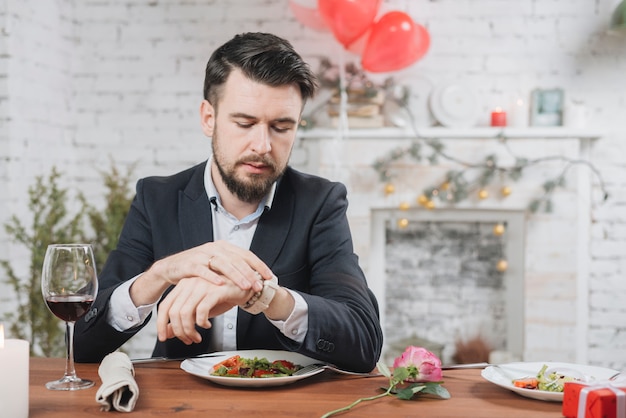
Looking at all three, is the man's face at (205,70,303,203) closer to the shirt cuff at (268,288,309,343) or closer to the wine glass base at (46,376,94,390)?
the shirt cuff at (268,288,309,343)

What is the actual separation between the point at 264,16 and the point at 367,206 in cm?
109

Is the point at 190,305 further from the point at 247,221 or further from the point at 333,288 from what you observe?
the point at 247,221

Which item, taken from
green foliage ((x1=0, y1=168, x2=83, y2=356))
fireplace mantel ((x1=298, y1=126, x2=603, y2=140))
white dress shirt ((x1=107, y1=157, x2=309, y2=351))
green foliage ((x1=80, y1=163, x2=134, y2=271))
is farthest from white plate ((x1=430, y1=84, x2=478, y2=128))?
white dress shirt ((x1=107, y1=157, x2=309, y2=351))

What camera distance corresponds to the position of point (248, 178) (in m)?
1.69

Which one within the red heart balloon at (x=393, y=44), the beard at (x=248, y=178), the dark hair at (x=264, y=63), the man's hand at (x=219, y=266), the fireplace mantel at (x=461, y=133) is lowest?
the man's hand at (x=219, y=266)

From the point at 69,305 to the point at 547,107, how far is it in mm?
2925

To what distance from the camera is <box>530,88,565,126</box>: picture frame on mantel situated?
3617mm

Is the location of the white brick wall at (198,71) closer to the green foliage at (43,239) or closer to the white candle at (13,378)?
the green foliage at (43,239)

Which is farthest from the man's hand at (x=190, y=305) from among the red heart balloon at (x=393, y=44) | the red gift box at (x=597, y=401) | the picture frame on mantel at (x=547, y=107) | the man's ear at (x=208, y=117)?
the picture frame on mantel at (x=547, y=107)

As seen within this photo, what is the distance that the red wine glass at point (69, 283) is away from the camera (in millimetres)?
1225

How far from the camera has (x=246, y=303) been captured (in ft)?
4.32

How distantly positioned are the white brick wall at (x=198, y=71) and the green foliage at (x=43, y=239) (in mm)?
111

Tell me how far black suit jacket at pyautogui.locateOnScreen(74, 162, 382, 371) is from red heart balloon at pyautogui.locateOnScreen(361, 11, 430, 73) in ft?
5.25

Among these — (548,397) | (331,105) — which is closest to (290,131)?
(548,397)
